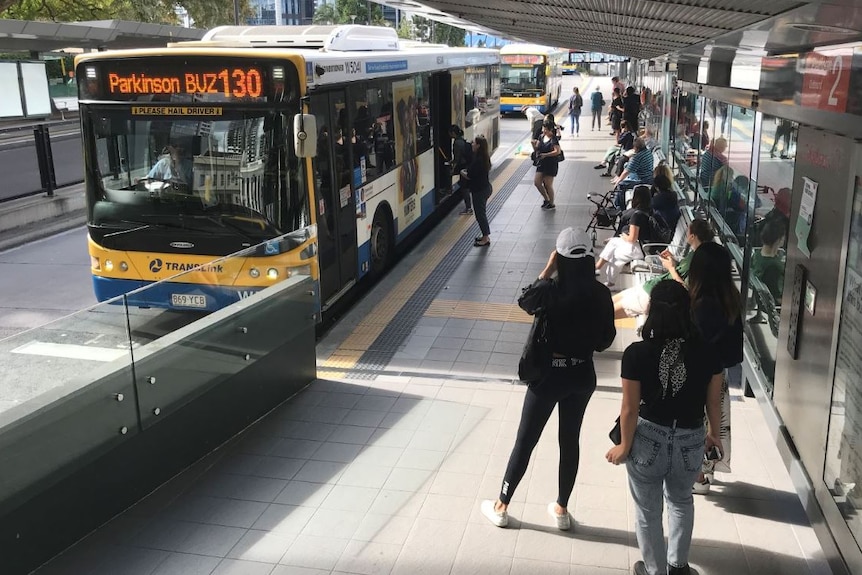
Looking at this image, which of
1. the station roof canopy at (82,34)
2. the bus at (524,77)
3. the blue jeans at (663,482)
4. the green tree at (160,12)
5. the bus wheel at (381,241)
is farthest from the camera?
the green tree at (160,12)

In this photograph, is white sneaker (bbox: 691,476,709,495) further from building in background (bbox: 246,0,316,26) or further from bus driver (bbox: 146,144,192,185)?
building in background (bbox: 246,0,316,26)

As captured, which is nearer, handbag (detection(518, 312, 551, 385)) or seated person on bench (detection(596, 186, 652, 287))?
handbag (detection(518, 312, 551, 385))

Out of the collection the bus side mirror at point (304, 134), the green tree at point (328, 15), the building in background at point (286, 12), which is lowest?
the bus side mirror at point (304, 134)

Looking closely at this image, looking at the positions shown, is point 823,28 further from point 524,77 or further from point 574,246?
point 524,77

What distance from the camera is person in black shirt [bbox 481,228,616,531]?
404 cm

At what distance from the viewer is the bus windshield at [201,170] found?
698 cm

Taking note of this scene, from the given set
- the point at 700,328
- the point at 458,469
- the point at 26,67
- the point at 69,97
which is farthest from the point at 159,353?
the point at 69,97

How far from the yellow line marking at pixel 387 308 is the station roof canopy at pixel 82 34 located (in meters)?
14.1

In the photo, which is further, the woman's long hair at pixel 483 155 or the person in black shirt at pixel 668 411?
the woman's long hair at pixel 483 155

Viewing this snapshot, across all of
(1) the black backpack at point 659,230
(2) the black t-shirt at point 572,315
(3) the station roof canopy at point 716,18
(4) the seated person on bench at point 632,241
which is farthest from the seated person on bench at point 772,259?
(1) the black backpack at point 659,230

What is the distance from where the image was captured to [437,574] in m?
4.12

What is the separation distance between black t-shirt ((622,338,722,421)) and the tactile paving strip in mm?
3695

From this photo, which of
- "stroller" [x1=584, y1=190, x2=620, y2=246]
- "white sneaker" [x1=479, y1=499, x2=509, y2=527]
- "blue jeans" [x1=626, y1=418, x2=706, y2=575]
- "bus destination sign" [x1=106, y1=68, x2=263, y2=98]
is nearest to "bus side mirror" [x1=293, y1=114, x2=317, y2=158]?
"bus destination sign" [x1=106, y1=68, x2=263, y2=98]

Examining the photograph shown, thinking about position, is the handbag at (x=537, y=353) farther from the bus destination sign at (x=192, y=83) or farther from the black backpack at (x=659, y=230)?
the black backpack at (x=659, y=230)
